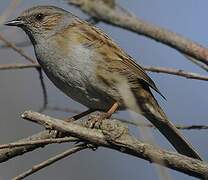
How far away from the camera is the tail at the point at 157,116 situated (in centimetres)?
465

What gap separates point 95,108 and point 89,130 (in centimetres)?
163

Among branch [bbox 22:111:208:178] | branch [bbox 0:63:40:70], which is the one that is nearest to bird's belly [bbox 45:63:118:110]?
branch [bbox 0:63:40:70]

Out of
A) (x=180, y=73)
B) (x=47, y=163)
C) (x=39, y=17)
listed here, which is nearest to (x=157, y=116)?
(x=39, y=17)

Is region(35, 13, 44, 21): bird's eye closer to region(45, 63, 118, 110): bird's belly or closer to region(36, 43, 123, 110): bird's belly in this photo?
region(36, 43, 123, 110): bird's belly

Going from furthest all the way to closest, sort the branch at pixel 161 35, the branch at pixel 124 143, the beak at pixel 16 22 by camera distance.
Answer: the beak at pixel 16 22 < the branch at pixel 124 143 < the branch at pixel 161 35

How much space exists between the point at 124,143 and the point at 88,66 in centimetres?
154

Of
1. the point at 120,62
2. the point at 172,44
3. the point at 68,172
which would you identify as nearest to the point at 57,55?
the point at 120,62

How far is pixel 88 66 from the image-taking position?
15.8 feet

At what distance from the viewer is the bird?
475 centimetres

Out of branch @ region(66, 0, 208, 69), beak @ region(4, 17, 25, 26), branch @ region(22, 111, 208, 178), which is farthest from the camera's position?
beak @ region(4, 17, 25, 26)

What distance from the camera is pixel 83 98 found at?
484cm

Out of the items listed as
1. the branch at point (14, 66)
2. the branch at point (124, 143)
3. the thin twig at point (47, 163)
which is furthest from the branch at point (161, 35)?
the branch at point (14, 66)

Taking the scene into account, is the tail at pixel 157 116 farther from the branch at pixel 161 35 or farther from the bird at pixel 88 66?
the branch at pixel 161 35

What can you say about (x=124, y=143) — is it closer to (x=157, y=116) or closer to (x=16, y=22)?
(x=157, y=116)
